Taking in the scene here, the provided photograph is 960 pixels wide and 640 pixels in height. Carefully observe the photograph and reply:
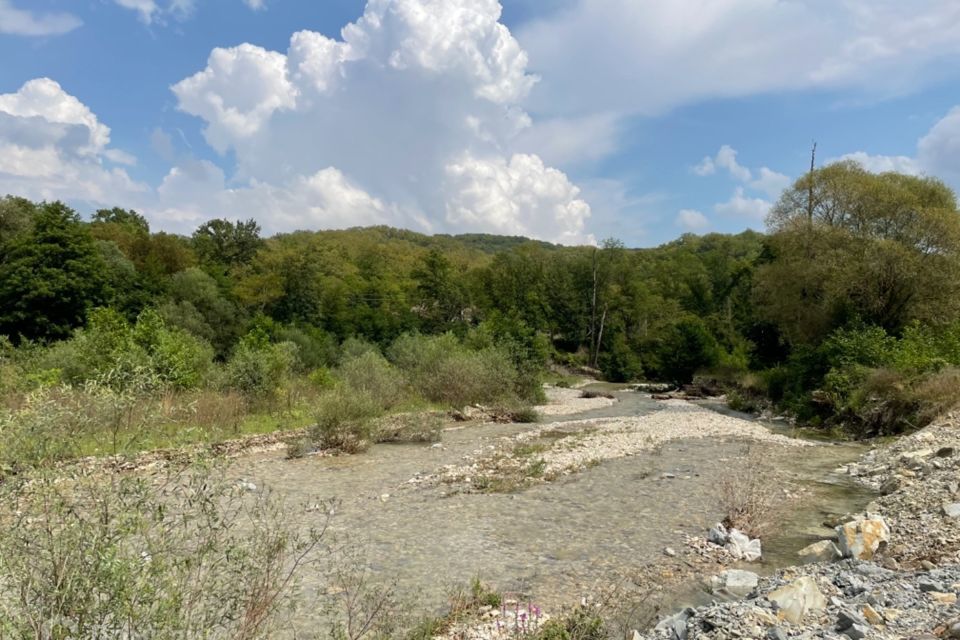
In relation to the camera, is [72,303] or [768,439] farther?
[72,303]

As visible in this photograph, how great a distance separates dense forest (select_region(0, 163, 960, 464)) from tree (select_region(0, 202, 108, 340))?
4.4 inches

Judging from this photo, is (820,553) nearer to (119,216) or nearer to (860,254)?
(860,254)

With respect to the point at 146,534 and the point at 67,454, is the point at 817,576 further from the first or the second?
the point at 67,454

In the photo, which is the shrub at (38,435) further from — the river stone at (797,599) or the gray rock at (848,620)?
the gray rock at (848,620)

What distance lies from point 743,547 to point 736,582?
1.71 metres

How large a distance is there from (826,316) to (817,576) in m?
27.6

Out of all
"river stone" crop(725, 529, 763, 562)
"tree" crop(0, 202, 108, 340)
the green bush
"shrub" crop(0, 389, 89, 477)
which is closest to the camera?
"shrub" crop(0, 389, 89, 477)

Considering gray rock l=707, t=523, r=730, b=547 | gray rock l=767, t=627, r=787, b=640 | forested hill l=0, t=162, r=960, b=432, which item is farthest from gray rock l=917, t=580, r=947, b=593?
forested hill l=0, t=162, r=960, b=432

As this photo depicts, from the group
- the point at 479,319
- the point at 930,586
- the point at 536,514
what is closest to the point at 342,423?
the point at 536,514

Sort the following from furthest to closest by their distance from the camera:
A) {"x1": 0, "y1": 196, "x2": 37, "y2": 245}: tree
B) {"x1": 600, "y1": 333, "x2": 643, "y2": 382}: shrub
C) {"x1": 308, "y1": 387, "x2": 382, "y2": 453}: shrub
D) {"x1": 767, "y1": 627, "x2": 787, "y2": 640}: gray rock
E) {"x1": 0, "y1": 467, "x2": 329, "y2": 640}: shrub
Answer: {"x1": 600, "y1": 333, "x2": 643, "y2": 382}: shrub, {"x1": 0, "y1": 196, "x2": 37, "y2": 245}: tree, {"x1": 308, "y1": 387, "x2": 382, "y2": 453}: shrub, {"x1": 767, "y1": 627, "x2": 787, "y2": 640}: gray rock, {"x1": 0, "y1": 467, "x2": 329, "y2": 640}: shrub

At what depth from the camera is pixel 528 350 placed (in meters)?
38.0

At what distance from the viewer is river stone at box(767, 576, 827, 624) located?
6148mm

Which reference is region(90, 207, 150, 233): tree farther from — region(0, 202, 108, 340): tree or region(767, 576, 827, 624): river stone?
region(767, 576, 827, 624): river stone

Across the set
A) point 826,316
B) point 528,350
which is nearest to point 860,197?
point 826,316
